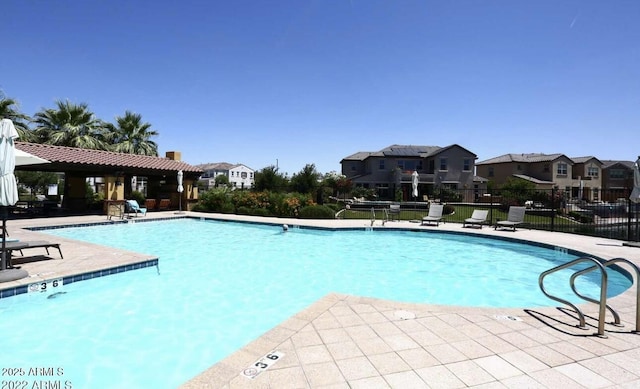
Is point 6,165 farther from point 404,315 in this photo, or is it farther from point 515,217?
point 515,217

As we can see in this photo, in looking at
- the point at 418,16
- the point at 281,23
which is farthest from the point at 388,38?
the point at 281,23

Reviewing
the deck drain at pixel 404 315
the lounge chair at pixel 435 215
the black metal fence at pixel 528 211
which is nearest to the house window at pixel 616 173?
the black metal fence at pixel 528 211

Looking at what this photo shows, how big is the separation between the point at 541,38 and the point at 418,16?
4.74 metres

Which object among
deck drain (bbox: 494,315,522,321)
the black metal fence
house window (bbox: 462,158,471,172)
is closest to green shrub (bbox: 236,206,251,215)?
the black metal fence

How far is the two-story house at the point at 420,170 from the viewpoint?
36303mm

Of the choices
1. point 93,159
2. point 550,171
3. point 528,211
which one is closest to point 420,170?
point 528,211

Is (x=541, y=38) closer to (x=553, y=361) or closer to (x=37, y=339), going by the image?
(x=553, y=361)

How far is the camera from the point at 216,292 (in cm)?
644

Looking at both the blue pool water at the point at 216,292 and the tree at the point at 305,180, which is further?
Answer: the tree at the point at 305,180

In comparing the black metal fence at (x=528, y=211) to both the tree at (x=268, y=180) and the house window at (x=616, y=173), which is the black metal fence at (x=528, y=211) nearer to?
the tree at (x=268, y=180)

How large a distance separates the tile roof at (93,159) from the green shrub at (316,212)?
9.14 metres

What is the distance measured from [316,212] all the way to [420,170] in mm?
24978

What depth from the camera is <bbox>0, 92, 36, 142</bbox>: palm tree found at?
20.2 m

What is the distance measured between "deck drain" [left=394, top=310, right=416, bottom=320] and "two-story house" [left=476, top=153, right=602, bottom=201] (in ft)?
135
